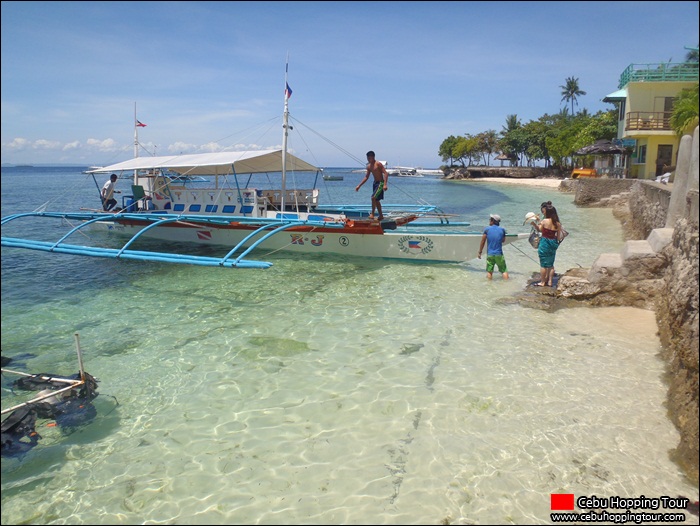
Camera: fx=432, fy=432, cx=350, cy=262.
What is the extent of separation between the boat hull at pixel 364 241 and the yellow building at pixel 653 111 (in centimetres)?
2043

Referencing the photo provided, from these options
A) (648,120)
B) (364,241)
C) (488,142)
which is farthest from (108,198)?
(488,142)

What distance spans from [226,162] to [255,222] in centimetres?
232

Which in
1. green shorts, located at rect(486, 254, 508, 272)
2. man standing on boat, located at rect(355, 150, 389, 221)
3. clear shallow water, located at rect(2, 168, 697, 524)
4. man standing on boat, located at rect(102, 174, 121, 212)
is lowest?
clear shallow water, located at rect(2, 168, 697, 524)

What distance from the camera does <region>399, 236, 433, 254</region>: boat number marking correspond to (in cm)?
1170

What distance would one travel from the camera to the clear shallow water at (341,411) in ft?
12.4

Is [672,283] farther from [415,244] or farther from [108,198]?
[108,198]

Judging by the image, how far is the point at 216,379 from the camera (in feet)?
19.3

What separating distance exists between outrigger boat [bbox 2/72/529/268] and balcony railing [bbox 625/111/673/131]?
18.5 m

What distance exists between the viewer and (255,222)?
1198 centimetres

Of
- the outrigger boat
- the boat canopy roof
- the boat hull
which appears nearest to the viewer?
the outrigger boat

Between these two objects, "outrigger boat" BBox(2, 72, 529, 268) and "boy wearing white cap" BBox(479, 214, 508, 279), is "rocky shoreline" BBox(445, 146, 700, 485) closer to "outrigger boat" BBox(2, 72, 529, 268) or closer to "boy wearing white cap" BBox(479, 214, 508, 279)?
"boy wearing white cap" BBox(479, 214, 508, 279)

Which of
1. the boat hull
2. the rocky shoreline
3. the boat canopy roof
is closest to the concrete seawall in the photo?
the rocky shoreline

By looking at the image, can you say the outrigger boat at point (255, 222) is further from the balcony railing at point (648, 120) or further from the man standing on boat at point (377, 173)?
the balcony railing at point (648, 120)

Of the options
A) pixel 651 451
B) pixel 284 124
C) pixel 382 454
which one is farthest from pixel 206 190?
pixel 651 451
